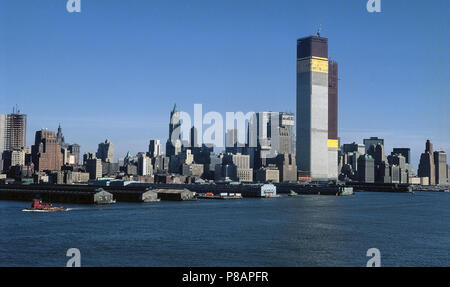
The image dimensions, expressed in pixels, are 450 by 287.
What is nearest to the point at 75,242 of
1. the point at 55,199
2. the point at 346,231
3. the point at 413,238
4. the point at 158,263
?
the point at 158,263

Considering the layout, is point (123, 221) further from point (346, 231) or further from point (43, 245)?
point (346, 231)

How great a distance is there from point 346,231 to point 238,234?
740 inches

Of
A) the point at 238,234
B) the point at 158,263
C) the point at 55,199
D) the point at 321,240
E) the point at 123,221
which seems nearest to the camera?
the point at 158,263

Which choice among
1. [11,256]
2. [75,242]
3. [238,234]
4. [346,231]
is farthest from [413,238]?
[11,256]

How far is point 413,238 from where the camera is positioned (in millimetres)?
78188

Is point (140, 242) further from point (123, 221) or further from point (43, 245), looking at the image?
point (123, 221)
